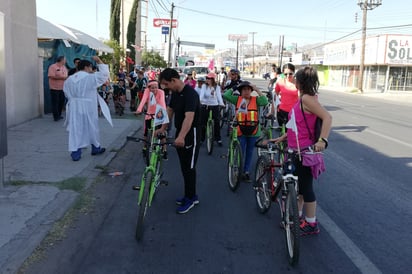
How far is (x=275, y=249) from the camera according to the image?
420 cm

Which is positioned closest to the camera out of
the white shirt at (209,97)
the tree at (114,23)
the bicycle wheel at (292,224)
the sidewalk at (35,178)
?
the bicycle wheel at (292,224)

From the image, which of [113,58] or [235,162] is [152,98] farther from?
[113,58]

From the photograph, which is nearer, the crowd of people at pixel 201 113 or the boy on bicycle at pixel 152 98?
the crowd of people at pixel 201 113

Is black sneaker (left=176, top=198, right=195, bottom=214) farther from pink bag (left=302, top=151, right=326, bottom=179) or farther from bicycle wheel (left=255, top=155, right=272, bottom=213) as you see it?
pink bag (left=302, top=151, right=326, bottom=179)

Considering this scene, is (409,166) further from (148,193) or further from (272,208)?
(148,193)

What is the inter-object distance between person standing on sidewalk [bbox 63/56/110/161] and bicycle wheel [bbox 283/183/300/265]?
15.3 feet

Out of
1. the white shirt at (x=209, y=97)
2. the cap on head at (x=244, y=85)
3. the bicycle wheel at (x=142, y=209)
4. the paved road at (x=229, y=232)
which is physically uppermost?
the cap on head at (x=244, y=85)

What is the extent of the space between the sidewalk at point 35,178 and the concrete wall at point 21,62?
66cm

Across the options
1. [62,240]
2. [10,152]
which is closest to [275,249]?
[62,240]

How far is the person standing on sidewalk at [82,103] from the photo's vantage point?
7.52 m

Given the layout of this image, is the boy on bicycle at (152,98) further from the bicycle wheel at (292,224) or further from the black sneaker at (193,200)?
the bicycle wheel at (292,224)

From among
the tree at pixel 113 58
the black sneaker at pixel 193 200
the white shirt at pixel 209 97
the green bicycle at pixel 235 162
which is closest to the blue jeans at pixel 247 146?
the green bicycle at pixel 235 162

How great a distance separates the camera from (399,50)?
1636 inches

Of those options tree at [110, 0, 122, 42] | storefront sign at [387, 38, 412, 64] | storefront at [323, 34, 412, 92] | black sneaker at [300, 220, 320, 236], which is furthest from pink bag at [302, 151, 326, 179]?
storefront sign at [387, 38, 412, 64]
